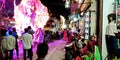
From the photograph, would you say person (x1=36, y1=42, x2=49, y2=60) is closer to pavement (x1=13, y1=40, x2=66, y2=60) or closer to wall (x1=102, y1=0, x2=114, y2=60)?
wall (x1=102, y1=0, x2=114, y2=60)

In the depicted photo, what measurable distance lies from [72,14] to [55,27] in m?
0.93

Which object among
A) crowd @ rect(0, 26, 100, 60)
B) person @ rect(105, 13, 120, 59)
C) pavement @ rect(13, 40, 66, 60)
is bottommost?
pavement @ rect(13, 40, 66, 60)

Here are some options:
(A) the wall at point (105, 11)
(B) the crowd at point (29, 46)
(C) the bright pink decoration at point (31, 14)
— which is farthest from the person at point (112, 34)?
(C) the bright pink decoration at point (31, 14)

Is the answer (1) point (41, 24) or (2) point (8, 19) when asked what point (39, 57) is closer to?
(2) point (8, 19)

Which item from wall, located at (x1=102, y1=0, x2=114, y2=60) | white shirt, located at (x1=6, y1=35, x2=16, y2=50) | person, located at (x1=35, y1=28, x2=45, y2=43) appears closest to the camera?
wall, located at (x1=102, y1=0, x2=114, y2=60)

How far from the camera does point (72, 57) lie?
8.74 metres

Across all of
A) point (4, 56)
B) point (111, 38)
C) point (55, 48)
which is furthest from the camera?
point (55, 48)

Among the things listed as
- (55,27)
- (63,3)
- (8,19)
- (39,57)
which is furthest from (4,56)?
(39,57)

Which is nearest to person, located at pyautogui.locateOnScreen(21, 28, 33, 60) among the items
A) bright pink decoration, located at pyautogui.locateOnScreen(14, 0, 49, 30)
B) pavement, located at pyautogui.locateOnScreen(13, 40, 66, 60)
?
pavement, located at pyautogui.locateOnScreen(13, 40, 66, 60)

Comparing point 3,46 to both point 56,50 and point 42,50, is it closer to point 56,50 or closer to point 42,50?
point 56,50

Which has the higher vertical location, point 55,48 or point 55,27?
point 55,27

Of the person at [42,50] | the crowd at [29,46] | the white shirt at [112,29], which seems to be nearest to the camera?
the person at [42,50]

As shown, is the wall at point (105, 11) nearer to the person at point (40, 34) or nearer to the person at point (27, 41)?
the person at point (27, 41)

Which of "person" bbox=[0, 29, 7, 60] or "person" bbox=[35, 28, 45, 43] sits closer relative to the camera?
"person" bbox=[0, 29, 7, 60]
